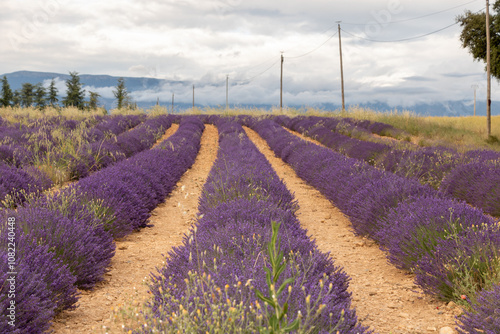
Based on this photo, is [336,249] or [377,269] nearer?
[377,269]

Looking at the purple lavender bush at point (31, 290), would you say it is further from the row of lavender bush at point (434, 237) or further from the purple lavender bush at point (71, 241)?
the row of lavender bush at point (434, 237)

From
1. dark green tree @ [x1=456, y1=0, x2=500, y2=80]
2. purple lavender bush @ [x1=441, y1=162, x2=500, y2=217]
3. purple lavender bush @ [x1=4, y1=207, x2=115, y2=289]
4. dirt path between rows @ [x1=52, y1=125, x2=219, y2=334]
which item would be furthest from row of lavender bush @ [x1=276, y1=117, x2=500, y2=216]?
dark green tree @ [x1=456, y1=0, x2=500, y2=80]

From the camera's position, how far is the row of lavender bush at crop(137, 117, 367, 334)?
1757 mm

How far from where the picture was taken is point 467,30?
24.0 meters

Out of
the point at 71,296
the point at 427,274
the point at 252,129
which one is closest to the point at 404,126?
the point at 252,129

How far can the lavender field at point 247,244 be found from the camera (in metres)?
2.06

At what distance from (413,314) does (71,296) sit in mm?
2641

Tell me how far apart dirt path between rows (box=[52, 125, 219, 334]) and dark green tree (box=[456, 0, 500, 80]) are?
21900 mm

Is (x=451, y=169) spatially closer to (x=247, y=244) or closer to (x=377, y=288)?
(x=377, y=288)

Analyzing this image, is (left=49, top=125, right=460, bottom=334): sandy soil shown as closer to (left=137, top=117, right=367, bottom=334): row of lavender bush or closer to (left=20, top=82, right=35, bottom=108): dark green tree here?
(left=137, top=117, right=367, bottom=334): row of lavender bush

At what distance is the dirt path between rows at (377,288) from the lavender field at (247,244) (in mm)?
116

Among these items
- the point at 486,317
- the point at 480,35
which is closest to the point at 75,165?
the point at 486,317

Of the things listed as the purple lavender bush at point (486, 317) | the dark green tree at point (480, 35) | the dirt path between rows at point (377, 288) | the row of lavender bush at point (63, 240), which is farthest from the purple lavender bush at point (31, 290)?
the dark green tree at point (480, 35)

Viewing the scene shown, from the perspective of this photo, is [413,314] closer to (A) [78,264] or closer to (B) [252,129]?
(A) [78,264]
